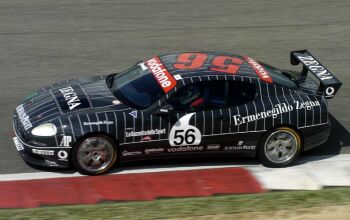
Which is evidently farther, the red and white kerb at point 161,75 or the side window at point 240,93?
the side window at point 240,93

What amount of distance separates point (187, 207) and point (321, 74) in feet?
10.7

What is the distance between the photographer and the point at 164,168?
9711 mm

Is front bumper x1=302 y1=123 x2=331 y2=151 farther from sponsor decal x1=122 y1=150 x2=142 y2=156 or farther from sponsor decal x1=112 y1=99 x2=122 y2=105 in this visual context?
sponsor decal x1=112 y1=99 x2=122 y2=105

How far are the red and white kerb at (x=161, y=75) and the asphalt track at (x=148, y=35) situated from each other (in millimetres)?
2634

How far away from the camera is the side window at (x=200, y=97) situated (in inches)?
368

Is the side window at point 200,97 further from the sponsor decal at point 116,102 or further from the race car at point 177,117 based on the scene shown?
the sponsor decal at point 116,102

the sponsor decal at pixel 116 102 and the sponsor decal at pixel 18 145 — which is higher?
the sponsor decal at pixel 116 102

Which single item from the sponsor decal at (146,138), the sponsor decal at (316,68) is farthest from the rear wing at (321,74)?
the sponsor decal at (146,138)

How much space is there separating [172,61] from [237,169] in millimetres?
1807

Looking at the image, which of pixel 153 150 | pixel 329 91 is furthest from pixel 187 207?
pixel 329 91

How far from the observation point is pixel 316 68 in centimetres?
1039

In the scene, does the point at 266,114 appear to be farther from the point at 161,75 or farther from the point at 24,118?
the point at 24,118

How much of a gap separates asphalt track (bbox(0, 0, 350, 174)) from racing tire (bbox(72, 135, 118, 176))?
2356mm

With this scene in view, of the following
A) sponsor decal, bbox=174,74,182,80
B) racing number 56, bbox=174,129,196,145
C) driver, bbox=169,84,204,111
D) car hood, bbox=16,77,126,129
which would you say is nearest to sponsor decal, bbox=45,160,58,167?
car hood, bbox=16,77,126,129
